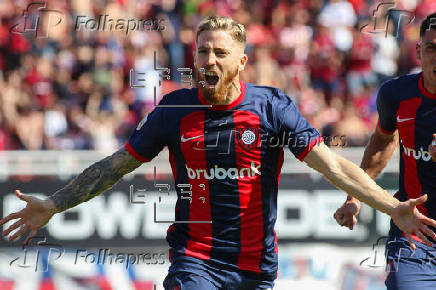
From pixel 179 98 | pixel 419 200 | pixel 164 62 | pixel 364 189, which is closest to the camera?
pixel 419 200

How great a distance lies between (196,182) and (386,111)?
1600mm

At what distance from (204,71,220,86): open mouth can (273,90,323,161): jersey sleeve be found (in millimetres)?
435

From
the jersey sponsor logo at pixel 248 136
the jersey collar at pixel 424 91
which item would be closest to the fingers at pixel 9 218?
the jersey sponsor logo at pixel 248 136

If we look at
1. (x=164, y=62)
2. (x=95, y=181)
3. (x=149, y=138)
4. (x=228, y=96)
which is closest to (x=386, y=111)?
(x=228, y=96)

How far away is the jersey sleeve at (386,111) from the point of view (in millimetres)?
6207

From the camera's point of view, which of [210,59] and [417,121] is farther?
[417,121]

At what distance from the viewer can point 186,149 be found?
18.6ft

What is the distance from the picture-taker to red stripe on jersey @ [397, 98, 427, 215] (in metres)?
5.97

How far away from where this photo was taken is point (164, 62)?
44.0ft

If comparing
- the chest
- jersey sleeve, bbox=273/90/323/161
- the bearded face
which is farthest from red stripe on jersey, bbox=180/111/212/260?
the chest

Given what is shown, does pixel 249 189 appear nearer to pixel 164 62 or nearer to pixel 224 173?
pixel 224 173

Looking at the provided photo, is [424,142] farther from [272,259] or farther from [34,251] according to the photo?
[34,251]

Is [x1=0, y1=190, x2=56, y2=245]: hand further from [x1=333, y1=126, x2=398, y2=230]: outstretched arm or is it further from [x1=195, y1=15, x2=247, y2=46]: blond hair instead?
[x1=333, y1=126, x2=398, y2=230]: outstretched arm

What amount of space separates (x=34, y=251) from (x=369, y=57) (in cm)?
680
